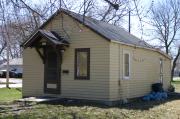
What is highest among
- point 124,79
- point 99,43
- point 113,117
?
point 99,43

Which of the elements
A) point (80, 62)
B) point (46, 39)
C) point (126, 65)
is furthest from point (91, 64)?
point (46, 39)

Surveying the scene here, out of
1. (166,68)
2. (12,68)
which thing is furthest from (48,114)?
(12,68)

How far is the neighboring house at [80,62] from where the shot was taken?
18.5m

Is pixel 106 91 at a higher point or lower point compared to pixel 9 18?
lower

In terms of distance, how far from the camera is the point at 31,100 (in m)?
18.5

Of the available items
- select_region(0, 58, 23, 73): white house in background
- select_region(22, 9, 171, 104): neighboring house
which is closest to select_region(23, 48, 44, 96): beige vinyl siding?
select_region(22, 9, 171, 104): neighboring house

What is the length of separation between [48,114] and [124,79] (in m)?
6.80

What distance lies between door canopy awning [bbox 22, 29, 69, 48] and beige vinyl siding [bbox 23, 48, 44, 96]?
1.15 m

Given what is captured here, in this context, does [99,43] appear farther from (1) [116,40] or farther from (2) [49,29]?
(2) [49,29]

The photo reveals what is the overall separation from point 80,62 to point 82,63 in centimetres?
12

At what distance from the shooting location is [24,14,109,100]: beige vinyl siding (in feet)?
60.5

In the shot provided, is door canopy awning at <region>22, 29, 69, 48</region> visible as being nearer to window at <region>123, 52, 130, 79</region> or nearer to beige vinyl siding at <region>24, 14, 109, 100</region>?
beige vinyl siding at <region>24, 14, 109, 100</region>

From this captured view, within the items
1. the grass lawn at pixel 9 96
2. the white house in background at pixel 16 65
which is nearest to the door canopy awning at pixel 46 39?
the grass lawn at pixel 9 96

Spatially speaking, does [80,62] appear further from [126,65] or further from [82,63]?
[126,65]
